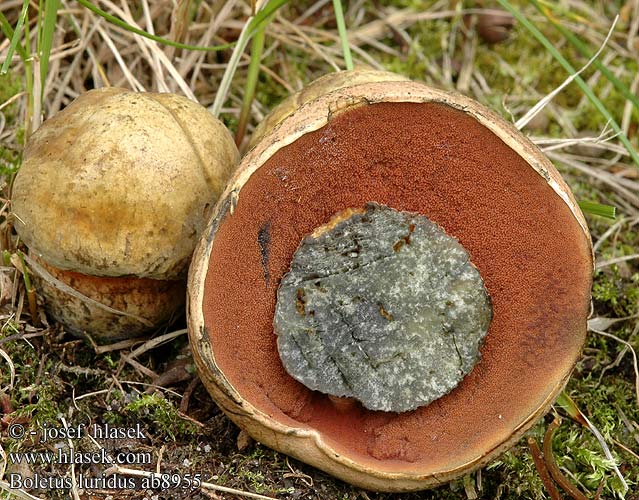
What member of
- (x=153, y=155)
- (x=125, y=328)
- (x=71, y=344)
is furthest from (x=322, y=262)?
(x=71, y=344)

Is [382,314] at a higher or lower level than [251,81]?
lower

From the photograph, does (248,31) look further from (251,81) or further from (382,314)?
(382,314)

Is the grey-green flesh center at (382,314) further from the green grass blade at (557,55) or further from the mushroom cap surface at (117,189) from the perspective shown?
the green grass blade at (557,55)

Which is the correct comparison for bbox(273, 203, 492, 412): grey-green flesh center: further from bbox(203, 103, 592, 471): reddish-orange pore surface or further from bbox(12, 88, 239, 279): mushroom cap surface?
bbox(12, 88, 239, 279): mushroom cap surface

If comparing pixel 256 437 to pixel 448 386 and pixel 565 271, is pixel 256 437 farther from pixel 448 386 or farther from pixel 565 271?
pixel 565 271

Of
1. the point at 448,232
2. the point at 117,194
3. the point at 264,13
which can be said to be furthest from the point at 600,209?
the point at 117,194

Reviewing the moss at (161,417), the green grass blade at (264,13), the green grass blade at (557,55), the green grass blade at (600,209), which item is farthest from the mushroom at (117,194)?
the green grass blade at (600,209)

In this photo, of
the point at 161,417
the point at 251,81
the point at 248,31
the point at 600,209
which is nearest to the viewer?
the point at 161,417
